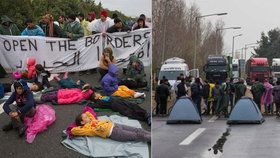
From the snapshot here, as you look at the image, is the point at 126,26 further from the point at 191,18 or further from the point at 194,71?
the point at 191,18

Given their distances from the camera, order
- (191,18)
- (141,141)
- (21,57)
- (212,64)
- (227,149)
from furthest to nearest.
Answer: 1. (191,18)
2. (212,64)
3. (227,149)
4. (21,57)
5. (141,141)

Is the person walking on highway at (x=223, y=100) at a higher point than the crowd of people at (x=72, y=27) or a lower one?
lower

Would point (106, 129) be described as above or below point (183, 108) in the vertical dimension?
above

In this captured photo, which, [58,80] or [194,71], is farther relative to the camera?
[194,71]

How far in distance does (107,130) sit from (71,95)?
1.53 meters

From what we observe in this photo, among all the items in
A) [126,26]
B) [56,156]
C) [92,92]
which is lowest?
[56,156]

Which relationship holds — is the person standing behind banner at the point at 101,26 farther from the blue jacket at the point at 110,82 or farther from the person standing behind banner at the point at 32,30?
the blue jacket at the point at 110,82

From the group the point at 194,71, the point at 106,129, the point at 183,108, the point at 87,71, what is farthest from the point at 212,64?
the point at 106,129

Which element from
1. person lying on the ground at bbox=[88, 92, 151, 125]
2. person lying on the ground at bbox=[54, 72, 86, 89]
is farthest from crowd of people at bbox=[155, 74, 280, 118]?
person lying on the ground at bbox=[88, 92, 151, 125]

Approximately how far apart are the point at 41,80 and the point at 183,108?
6952mm

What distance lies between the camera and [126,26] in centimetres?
676

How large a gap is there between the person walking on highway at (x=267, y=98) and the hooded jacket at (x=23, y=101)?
9.70 m

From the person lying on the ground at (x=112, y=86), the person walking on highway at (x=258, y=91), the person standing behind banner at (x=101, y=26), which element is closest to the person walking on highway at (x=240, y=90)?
the person walking on highway at (x=258, y=91)

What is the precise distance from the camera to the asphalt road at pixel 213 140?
840cm
